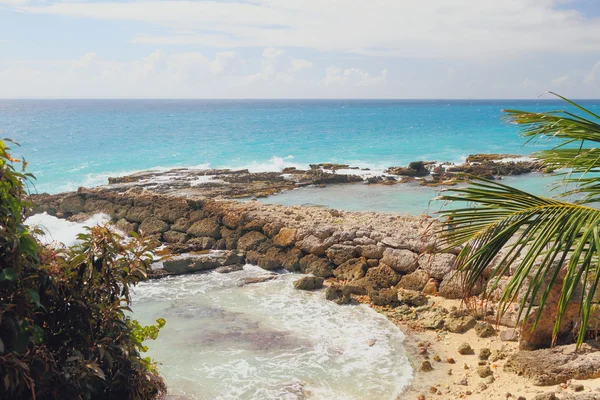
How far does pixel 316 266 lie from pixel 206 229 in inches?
240

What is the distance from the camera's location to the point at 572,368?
910 centimetres

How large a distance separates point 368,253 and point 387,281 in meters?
1.50

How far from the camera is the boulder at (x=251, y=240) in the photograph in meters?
20.2

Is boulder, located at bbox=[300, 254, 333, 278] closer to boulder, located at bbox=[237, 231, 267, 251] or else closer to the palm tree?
boulder, located at bbox=[237, 231, 267, 251]

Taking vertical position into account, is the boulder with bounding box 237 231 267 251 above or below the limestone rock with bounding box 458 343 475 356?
above

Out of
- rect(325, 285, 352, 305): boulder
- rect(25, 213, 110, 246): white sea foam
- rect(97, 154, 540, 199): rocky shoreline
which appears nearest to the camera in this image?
rect(325, 285, 352, 305): boulder

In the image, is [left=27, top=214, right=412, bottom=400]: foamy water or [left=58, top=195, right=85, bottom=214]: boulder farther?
[left=58, top=195, right=85, bottom=214]: boulder

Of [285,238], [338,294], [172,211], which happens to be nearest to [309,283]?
[338,294]

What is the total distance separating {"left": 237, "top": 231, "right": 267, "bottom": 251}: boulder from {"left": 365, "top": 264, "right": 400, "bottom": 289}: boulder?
5.17 metres

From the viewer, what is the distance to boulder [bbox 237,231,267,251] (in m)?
20.2

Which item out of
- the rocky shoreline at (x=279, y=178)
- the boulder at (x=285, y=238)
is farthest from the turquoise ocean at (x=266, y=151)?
the boulder at (x=285, y=238)

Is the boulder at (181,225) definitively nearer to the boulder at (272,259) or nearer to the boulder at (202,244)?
the boulder at (202,244)

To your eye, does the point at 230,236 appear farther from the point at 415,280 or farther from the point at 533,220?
the point at 533,220

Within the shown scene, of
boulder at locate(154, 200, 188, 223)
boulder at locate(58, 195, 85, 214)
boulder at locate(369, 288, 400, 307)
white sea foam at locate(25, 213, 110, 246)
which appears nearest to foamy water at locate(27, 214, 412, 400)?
boulder at locate(369, 288, 400, 307)
